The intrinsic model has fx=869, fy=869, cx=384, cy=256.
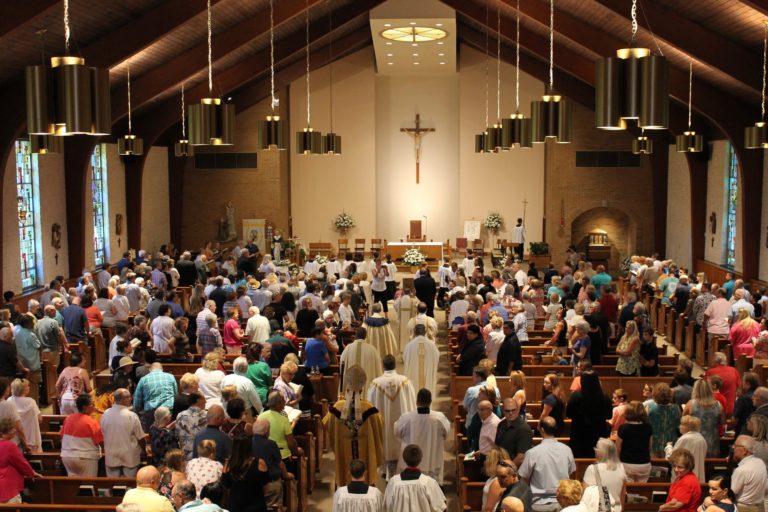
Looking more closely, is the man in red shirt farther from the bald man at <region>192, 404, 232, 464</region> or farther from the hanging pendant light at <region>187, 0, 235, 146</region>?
the hanging pendant light at <region>187, 0, 235, 146</region>

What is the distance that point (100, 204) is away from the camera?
2177cm

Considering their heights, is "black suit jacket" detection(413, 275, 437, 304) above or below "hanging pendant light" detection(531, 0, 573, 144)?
below

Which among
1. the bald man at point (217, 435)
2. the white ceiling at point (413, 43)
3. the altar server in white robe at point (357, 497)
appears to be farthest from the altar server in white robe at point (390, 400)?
the white ceiling at point (413, 43)

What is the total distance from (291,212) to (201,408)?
20.8m

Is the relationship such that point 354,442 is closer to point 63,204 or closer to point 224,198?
point 63,204

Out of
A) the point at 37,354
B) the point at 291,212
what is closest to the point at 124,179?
the point at 291,212

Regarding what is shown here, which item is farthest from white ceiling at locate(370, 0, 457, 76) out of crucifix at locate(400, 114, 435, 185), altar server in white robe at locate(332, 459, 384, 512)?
altar server in white robe at locate(332, 459, 384, 512)

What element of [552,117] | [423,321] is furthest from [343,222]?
[552,117]

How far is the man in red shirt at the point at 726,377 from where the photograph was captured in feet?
30.9

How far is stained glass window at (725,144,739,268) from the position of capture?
2002cm

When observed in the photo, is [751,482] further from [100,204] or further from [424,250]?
[424,250]

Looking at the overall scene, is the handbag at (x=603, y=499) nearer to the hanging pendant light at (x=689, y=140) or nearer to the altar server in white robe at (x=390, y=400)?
the altar server in white robe at (x=390, y=400)

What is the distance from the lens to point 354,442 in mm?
8094

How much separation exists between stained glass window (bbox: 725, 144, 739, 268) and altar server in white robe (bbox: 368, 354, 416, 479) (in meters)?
13.3
